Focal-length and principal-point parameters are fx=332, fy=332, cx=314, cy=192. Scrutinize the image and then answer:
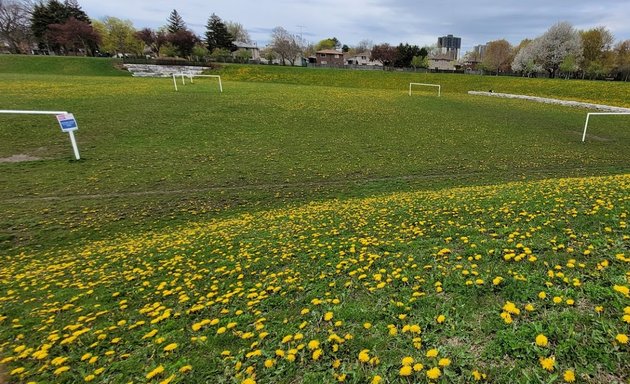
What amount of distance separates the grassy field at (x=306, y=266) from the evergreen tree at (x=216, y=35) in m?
79.5

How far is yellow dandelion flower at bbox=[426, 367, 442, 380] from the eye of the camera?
10.1 ft

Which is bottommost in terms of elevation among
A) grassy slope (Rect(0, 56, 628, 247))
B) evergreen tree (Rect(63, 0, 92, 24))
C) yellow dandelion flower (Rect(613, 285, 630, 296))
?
grassy slope (Rect(0, 56, 628, 247))

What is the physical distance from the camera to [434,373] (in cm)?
311

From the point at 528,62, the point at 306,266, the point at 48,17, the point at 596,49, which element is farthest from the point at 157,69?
the point at 596,49

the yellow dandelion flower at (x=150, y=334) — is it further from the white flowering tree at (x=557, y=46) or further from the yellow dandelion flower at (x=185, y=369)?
the white flowering tree at (x=557, y=46)

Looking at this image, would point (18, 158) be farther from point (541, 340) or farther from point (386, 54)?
point (386, 54)

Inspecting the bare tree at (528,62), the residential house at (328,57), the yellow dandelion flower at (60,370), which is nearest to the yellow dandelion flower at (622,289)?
the yellow dandelion flower at (60,370)

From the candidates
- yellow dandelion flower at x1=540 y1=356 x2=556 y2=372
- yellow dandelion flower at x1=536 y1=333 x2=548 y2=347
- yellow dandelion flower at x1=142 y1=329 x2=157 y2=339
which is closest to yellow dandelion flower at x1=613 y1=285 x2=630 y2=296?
yellow dandelion flower at x1=536 y1=333 x2=548 y2=347

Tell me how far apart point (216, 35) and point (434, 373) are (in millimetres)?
98738

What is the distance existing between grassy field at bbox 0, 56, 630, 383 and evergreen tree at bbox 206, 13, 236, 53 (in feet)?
261

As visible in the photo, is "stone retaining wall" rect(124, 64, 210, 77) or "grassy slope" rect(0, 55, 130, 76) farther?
"stone retaining wall" rect(124, 64, 210, 77)

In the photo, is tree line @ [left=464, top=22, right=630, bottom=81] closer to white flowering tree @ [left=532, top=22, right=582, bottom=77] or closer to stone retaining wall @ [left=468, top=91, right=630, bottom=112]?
white flowering tree @ [left=532, top=22, right=582, bottom=77]

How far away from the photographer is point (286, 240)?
24.8 feet

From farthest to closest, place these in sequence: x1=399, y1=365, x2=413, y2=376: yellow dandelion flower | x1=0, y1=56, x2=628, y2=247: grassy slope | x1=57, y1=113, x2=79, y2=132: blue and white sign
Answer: x1=57, y1=113, x2=79, y2=132: blue and white sign → x1=0, y1=56, x2=628, y2=247: grassy slope → x1=399, y1=365, x2=413, y2=376: yellow dandelion flower
